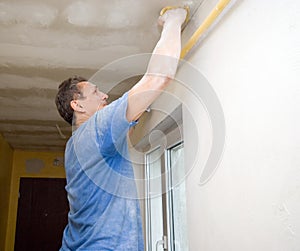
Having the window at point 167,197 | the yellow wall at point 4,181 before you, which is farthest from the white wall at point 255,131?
the yellow wall at point 4,181

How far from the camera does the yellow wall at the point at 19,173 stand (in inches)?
181

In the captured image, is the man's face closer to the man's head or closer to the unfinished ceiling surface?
the man's head

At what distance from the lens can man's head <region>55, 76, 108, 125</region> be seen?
140cm

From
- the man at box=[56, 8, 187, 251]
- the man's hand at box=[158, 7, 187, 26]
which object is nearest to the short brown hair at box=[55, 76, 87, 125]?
the man at box=[56, 8, 187, 251]

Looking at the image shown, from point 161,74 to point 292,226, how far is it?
0.63 m

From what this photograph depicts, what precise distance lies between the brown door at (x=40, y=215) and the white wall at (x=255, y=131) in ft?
12.3

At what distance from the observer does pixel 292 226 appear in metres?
0.82

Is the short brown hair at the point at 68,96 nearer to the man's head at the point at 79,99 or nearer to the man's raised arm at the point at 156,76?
the man's head at the point at 79,99

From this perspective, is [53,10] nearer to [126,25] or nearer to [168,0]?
[126,25]

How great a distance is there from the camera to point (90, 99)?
141cm

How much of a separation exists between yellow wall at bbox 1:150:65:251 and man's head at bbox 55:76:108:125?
146 inches

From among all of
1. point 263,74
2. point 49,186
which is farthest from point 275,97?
point 49,186

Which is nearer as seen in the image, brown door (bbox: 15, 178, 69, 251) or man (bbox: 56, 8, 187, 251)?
man (bbox: 56, 8, 187, 251)

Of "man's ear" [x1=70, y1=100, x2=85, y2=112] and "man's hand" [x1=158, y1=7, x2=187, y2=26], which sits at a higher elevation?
"man's hand" [x1=158, y1=7, x2=187, y2=26]
